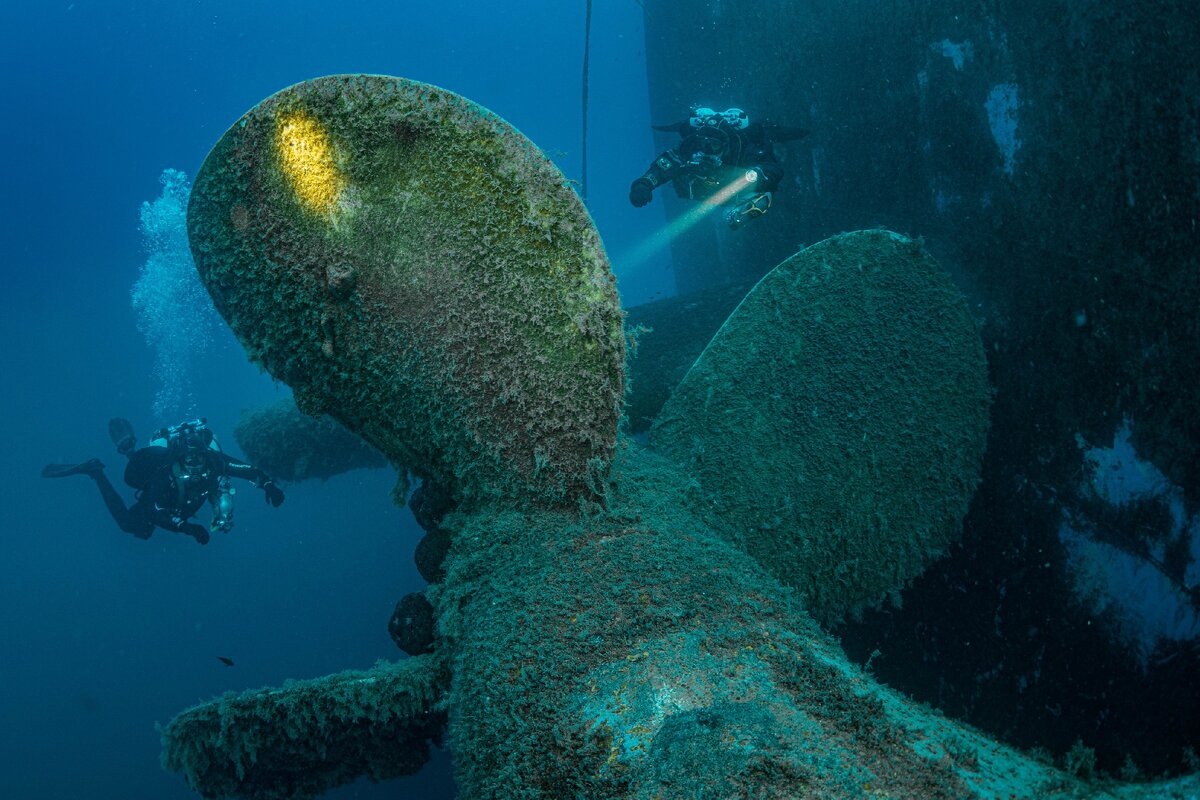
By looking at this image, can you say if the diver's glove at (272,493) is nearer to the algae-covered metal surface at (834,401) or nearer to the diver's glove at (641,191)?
the diver's glove at (641,191)

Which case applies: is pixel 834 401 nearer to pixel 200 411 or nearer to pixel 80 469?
pixel 80 469

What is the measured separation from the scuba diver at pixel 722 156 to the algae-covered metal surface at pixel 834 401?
9.99ft

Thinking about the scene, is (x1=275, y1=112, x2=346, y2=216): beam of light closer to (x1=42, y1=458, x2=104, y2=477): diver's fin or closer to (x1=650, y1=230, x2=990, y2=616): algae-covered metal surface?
(x1=650, y1=230, x2=990, y2=616): algae-covered metal surface

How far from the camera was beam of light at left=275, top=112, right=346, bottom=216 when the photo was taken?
238 cm

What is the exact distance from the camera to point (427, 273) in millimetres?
2527

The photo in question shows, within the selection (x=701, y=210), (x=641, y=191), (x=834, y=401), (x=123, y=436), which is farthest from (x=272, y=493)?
(x=834, y=401)

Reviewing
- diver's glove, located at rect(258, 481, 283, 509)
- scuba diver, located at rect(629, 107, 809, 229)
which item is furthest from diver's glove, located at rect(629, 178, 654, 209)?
diver's glove, located at rect(258, 481, 283, 509)

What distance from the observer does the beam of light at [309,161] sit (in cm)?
238

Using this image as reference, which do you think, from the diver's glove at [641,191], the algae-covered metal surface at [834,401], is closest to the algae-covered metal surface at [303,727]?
the algae-covered metal surface at [834,401]

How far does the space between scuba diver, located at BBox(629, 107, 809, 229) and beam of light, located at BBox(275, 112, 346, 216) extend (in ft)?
12.9

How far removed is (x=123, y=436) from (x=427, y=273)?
12.6 meters

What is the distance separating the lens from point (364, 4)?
282 ft

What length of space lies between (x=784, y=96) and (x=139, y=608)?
29124mm

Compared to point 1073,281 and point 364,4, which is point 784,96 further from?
point 364,4
